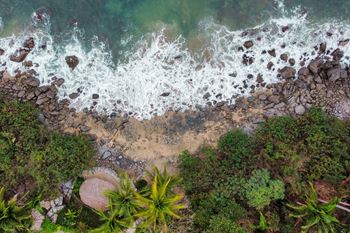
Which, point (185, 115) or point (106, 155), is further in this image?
point (185, 115)

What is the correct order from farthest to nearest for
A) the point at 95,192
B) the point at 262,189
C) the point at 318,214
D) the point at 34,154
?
the point at 95,192
the point at 34,154
the point at 262,189
the point at 318,214

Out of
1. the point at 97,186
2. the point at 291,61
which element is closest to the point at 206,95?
the point at 291,61

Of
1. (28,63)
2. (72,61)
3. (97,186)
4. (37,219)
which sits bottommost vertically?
(37,219)

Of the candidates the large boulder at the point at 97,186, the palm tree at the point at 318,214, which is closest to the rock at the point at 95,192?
the large boulder at the point at 97,186

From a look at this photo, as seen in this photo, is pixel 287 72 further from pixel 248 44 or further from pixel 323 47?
pixel 248 44

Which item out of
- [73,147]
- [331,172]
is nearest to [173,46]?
[73,147]

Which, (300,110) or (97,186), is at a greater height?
(300,110)

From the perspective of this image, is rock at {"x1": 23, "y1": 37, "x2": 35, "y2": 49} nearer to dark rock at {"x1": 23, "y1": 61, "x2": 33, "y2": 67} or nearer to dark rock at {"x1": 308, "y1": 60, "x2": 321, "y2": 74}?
dark rock at {"x1": 23, "y1": 61, "x2": 33, "y2": 67}

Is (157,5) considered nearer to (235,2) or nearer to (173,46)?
(173,46)
